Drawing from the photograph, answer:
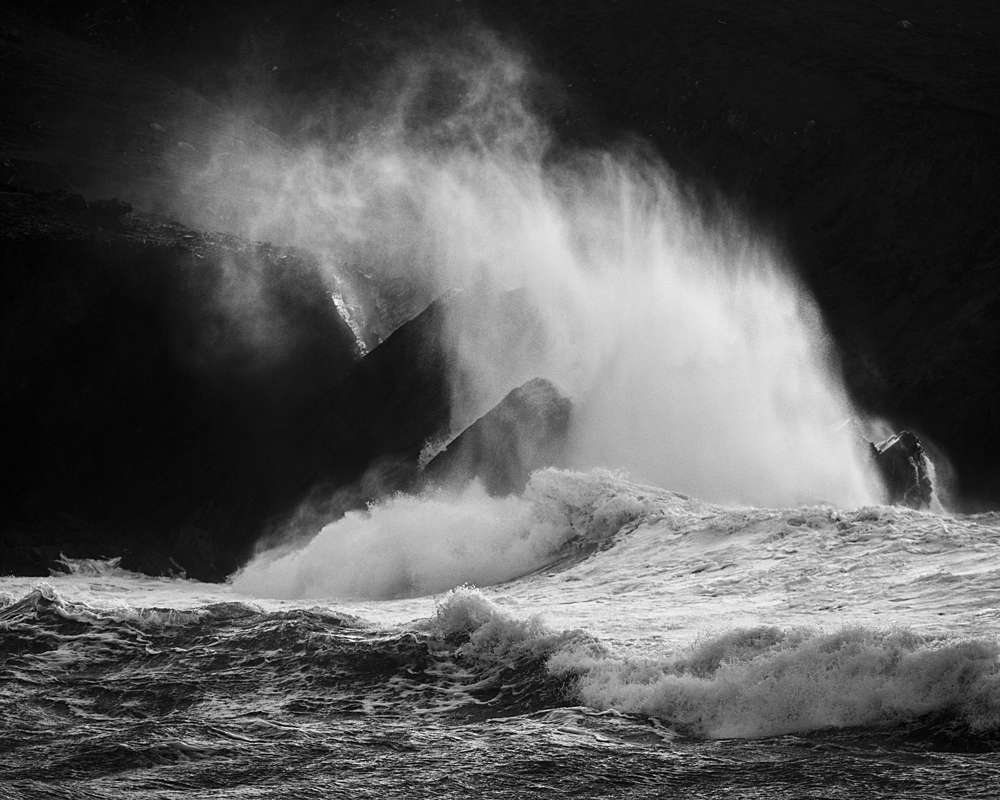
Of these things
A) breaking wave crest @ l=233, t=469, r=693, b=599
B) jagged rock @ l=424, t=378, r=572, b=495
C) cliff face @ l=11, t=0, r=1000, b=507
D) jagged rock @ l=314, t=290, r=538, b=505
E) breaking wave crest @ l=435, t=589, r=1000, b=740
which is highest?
cliff face @ l=11, t=0, r=1000, b=507

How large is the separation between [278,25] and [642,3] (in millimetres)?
20976

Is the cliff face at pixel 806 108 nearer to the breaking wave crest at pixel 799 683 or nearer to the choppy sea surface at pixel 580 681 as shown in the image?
the choppy sea surface at pixel 580 681

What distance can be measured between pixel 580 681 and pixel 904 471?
18397mm

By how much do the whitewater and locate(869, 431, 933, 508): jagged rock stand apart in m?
0.56

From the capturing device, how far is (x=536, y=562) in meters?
30.9

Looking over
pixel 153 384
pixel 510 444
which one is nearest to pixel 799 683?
pixel 510 444

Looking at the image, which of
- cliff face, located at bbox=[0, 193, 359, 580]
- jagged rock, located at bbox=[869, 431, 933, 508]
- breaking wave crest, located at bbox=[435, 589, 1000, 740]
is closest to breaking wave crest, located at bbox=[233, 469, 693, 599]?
cliff face, located at bbox=[0, 193, 359, 580]

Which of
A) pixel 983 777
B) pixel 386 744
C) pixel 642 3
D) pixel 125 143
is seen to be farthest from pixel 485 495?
pixel 642 3

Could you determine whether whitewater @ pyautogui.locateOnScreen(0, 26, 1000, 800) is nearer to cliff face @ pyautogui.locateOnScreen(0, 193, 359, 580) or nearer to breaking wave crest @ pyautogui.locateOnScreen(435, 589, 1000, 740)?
breaking wave crest @ pyautogui.locateOnScreen(435, 589, 1000, 740)

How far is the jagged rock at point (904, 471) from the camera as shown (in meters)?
34.8

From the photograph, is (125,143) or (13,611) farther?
(125,143)

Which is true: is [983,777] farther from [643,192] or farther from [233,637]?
[643,192]

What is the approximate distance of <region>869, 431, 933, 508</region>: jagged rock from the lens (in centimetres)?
3478

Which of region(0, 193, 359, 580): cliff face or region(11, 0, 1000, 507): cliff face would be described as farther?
region(11, 0, 1000, 507): cliff face
